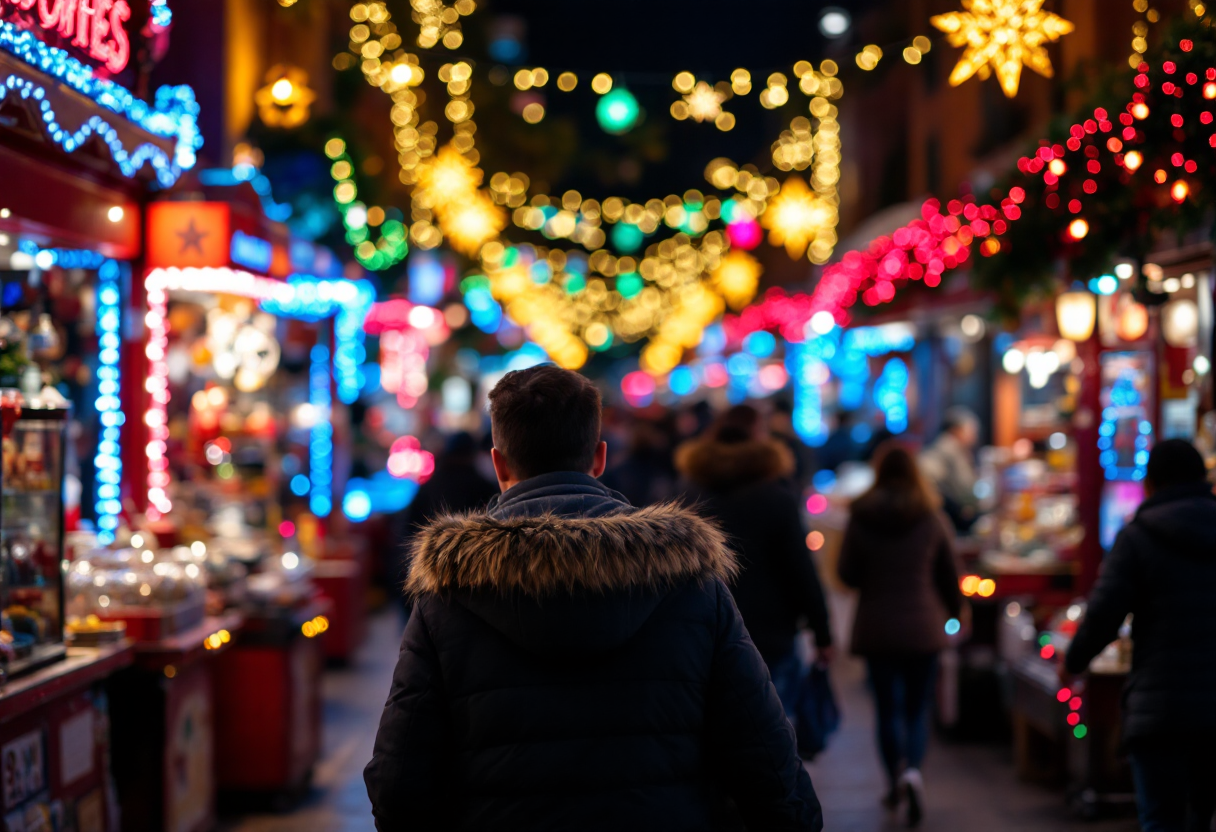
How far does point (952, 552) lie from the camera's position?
6.87 meters

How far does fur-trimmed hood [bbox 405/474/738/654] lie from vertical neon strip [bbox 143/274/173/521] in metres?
5.52

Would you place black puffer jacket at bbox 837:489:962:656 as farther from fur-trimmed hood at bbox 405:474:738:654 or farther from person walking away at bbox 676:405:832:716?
fur-trimmed hood at bbox 405:474:738:654

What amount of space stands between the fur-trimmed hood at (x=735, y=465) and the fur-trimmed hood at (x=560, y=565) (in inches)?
130

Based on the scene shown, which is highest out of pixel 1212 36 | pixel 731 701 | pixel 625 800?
pixel 1212 36

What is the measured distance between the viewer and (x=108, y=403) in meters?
7.41

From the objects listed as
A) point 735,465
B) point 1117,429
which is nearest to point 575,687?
point 735,465

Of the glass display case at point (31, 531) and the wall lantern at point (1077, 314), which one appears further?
the wall lantern at point (1077, 314)

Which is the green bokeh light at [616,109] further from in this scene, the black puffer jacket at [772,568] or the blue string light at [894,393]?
the blue string light at [894,393]

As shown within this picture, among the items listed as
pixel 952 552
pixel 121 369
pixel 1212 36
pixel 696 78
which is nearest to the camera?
pixel 1212 36

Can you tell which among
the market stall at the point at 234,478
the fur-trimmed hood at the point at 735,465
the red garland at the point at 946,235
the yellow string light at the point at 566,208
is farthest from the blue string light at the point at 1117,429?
the market stall at the point at 234,478

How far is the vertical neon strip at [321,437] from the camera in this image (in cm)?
Result: 1145

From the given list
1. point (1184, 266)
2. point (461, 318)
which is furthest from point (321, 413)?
point (461, 318)

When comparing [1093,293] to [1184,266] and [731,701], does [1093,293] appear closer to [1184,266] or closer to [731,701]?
[1184,266]

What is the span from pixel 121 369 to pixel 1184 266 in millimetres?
6299
